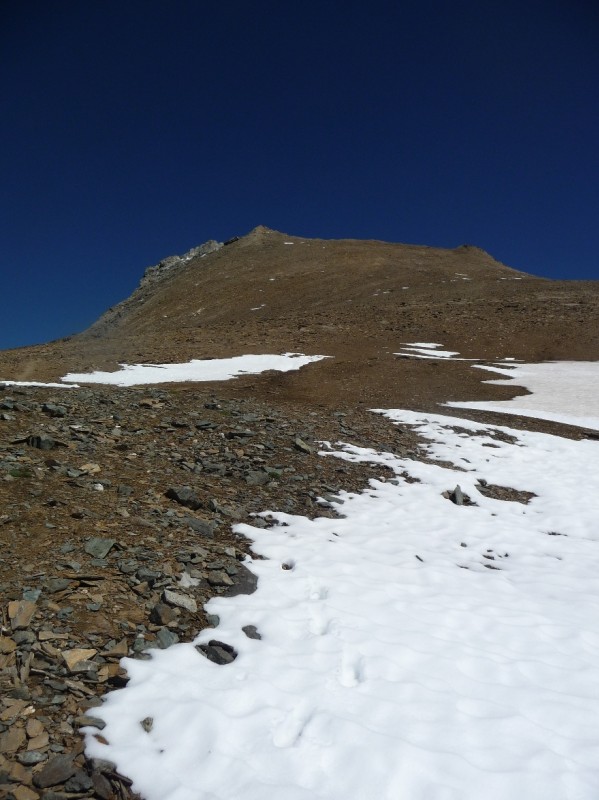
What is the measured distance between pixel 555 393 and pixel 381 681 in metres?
19.2

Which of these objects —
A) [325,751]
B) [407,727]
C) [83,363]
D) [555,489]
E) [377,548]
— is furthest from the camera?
[83,363]

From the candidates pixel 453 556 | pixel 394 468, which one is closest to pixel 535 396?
pixel 394 468

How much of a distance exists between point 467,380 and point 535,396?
10.1ft

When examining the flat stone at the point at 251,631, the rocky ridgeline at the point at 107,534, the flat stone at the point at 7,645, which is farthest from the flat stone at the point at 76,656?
the flat stone at the point at 251,631

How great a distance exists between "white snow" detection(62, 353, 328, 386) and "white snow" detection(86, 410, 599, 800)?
Result: 1362cm

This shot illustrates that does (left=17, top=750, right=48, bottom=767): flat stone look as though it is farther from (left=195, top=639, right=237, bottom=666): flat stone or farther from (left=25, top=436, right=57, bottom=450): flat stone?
(left=25, top=436, right=57, bottom=450): flat stone

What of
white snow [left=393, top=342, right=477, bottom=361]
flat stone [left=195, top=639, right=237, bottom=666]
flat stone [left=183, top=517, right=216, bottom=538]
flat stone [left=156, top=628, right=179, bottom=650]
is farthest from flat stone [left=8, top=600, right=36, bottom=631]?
white snow [left=393, top=342, right=477, bottom=361]

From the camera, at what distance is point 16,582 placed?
459cm

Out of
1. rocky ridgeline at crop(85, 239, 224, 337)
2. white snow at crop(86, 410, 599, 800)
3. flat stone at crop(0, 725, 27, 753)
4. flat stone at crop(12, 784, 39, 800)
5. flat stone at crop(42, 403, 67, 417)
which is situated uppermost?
rocky ridgeline at crop(85, 239, 224, 337)

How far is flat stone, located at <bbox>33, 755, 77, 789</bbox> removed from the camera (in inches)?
115

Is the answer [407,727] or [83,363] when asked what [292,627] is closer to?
[407,727]

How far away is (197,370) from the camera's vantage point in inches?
848

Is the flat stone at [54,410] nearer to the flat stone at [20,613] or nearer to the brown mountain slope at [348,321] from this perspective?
the flat stone at [20,613]

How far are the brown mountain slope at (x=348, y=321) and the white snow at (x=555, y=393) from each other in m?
1.31
